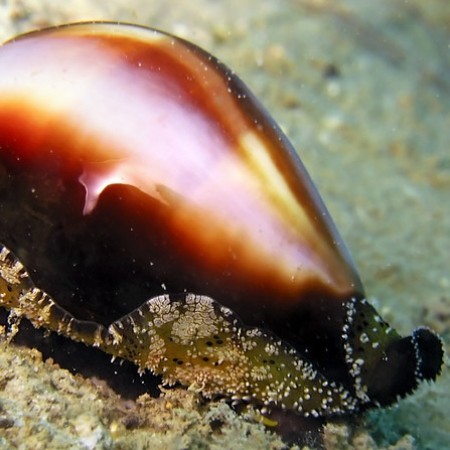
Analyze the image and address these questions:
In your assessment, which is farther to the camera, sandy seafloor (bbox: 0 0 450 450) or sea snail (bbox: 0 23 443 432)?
sandy seafloor (bbox: 0 0 450 450)

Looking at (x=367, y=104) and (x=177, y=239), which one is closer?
(x=177, y=239)

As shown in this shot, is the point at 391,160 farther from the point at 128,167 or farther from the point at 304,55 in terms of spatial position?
the point at 128,167

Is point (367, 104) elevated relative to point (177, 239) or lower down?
elevated

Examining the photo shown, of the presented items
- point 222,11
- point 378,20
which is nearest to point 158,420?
point 222,11

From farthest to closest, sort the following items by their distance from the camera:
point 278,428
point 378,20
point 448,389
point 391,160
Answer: point 378,20
point 391,160
point 448,389
point 278,428
